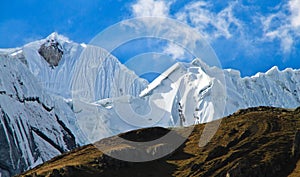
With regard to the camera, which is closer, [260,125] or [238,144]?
[238,144]

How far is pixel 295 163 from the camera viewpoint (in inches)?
5822

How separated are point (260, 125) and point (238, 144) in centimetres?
1727

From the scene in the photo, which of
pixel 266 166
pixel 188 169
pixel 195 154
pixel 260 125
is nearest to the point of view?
pixel 266 166

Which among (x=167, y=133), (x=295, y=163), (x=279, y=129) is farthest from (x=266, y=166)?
(x=167, y=133)

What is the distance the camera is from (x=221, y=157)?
524 feet

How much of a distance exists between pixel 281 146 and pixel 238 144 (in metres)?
12.8

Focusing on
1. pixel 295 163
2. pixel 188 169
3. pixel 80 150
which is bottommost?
pixel 295 163

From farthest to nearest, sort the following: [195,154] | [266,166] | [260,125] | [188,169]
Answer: [260,125] → [195,154] → [188,169] → [266,166]

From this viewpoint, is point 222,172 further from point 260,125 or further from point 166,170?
point 260,125

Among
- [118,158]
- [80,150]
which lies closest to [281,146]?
[118,158]

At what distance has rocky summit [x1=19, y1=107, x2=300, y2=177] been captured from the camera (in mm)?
148500

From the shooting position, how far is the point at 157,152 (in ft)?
555

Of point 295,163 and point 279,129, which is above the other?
point 279,129

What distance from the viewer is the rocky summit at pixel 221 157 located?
148500 mm
